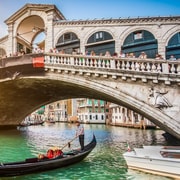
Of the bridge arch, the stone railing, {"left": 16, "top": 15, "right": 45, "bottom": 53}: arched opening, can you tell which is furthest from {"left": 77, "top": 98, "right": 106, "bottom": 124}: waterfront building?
the stone railing

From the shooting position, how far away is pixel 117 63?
9508 mm

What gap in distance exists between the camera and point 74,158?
696cm

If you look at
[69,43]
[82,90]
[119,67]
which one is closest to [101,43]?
[69,43]

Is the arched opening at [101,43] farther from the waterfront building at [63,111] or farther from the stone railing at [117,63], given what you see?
the waterfront building at [63,111]

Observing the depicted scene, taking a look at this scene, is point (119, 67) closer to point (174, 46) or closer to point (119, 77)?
point (119, 77)

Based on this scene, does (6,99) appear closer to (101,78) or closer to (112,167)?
(101,78)

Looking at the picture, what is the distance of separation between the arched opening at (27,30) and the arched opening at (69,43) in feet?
7.29

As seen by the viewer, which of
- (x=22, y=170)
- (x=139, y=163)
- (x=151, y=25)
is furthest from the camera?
(x=151, y=25)

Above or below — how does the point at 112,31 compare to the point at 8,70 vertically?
above

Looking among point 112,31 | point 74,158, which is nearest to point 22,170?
point 74,158

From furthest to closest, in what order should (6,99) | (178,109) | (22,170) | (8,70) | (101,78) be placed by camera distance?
(6,99) < (8,70) < (101,78) < (178,109) < (22,170)

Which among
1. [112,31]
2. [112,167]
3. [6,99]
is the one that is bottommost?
[112,167]

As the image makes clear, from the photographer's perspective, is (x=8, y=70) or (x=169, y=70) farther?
(x=8, y=70)

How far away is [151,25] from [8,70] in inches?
300
